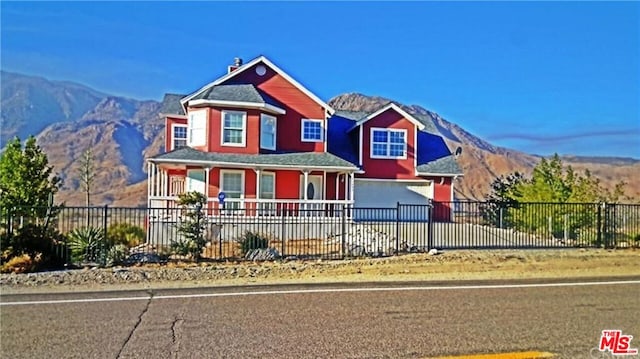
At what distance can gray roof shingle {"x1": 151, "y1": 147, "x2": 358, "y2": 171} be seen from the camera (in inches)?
1022

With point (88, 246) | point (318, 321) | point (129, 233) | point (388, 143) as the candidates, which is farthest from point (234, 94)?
point (318, 321)

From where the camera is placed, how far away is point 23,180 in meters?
24.6

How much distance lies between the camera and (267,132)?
28609mm

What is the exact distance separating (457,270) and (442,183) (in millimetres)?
19147

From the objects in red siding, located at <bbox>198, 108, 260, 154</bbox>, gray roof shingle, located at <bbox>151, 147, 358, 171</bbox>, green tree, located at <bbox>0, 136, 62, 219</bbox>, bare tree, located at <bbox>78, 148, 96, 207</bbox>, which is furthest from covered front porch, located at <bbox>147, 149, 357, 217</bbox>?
bare tree, located at <bbox>78, 148, 96, 207</bbox>

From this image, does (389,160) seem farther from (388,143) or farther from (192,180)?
→ (192,180)

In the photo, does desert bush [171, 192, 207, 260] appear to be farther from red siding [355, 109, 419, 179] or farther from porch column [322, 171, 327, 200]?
red siding [355, 109, 419, 179]

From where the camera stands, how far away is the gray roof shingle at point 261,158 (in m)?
26.0

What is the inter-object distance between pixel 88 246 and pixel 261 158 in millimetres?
13041

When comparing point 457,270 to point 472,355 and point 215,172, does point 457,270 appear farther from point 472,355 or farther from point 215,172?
point 215,172

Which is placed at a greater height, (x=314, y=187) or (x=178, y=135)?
(x=178, y=135)

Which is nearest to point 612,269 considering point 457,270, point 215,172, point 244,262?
point 457,270

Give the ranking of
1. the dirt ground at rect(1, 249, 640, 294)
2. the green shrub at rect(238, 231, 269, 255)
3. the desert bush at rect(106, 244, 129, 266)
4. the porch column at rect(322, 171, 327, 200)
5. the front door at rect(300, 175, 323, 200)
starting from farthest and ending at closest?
the front door at rect(300, 175, 323, 200), the porch column at rect(322, 171, 327, 200), the green shrub at rect(238, 231, 269, 255), the desert bush at rect(106, 244, 129, 266), the dirt ground at rect(1, 249, 640, 294)

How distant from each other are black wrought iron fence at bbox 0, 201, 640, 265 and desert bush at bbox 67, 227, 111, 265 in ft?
0.08
